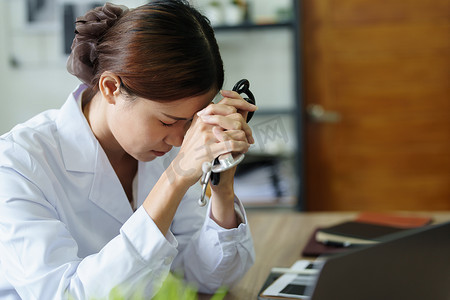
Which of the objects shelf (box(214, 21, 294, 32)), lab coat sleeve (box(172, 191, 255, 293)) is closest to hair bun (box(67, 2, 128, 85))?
lab coat sleeve (box(172, 191, 255, 293))

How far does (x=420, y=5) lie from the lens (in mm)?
3008

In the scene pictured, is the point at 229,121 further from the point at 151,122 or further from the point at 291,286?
the point at 291,286

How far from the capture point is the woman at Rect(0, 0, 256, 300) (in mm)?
867

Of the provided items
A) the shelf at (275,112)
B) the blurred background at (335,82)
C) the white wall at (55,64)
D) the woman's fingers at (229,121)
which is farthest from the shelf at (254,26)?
the woman's fingers at (229,121)

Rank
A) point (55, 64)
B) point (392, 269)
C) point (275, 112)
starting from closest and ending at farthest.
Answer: point (392, 269) → point (275, 112) → point (55, 64)

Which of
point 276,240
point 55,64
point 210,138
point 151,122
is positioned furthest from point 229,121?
point 55,64

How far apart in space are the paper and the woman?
0.38 ft

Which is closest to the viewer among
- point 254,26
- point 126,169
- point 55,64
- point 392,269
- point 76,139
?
point 392,269

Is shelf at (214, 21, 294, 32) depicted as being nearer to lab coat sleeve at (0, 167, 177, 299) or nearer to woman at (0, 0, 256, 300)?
woman at (0, 0, 256, 300)

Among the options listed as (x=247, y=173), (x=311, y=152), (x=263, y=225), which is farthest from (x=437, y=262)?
(x=311, y=152)

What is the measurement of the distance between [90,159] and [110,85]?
18 cm

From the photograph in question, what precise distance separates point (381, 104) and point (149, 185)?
2.21 metres

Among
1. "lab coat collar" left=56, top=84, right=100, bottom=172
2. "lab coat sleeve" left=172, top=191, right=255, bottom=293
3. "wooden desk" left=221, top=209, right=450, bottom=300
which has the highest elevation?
"lab coat collar" left=56, top=84, right=100, bottom=172

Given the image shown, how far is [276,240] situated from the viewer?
142 centimetres
